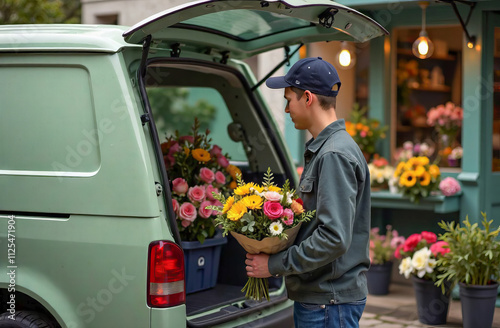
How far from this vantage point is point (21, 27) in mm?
3674

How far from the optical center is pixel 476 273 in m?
5.44

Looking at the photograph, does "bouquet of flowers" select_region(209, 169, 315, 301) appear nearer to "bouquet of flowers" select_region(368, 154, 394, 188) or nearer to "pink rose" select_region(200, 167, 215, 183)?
"pink rose" select_region(200, 167, 215, 183)

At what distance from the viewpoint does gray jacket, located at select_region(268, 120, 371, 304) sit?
9.37 feet

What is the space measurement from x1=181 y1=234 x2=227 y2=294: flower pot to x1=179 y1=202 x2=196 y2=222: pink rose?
0.18 meters

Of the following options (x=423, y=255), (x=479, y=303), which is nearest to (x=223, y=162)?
(x=423, y=255)

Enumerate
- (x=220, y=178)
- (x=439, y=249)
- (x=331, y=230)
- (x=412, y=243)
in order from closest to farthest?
(x=331, y=230) < (x=220, y=178) < (x=439, y=249) < (x=412, y=243)

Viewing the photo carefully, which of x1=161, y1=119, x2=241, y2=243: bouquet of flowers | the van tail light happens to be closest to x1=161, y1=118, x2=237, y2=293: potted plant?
x1=161, y1=119, x2=241, y2=243: bouquet of flowers

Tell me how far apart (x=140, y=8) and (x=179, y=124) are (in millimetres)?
1839

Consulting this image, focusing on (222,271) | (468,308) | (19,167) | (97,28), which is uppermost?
(97,28)

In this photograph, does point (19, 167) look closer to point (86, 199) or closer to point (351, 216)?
point (86, 199)

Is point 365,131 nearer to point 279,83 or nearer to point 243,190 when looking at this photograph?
point 279,83

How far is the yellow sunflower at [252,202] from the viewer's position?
302 centimetres

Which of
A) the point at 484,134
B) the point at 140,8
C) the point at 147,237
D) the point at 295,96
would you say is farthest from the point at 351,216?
the point at 140,8

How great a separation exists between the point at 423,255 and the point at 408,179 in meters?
1.11
